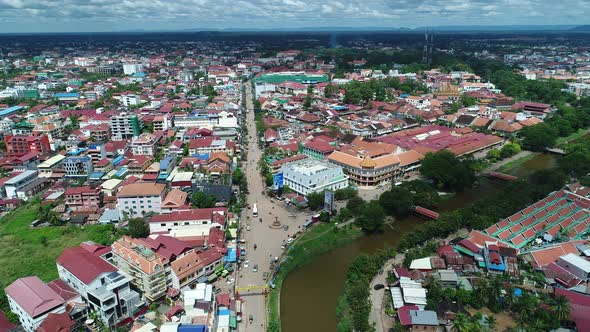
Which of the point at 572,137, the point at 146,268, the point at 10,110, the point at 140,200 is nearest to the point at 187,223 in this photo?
the point at 140,200

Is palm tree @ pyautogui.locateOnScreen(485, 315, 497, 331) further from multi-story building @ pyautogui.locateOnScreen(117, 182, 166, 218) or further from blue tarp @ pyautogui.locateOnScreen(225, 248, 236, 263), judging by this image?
multi-story building @ pyautogui.locateOnScreen(117, 182, 166, 218)

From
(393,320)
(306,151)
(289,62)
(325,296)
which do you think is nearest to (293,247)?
(325,296)

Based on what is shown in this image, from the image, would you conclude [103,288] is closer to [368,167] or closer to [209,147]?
[368,167]

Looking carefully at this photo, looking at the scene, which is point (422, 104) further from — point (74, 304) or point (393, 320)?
point (74, 304)

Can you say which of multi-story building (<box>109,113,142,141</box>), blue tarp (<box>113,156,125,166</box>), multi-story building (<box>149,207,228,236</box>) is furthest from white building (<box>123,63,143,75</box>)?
multi-story building (<box>149,207,228,236</box>)

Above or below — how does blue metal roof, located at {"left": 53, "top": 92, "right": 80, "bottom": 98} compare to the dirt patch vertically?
above

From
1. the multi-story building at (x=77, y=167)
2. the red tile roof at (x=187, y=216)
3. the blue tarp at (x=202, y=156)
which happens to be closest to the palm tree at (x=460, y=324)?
the red tile roof at (x=187, y=216)
